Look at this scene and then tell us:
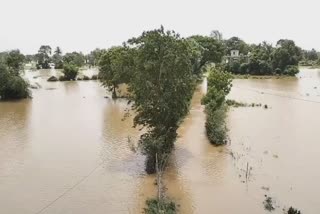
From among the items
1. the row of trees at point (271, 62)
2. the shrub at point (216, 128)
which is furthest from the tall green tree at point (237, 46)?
the shrub at point (216, 128)

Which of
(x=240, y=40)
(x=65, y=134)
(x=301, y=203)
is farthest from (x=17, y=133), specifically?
(x=240, y=40)

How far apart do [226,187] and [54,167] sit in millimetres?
8909

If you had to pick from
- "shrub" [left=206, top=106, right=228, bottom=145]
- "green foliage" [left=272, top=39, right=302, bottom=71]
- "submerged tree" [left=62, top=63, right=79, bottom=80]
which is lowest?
"shrub" [left=206, top=106, right=228, bottom=145]

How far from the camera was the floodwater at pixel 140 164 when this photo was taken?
56.0ft

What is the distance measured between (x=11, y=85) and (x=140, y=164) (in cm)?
2841

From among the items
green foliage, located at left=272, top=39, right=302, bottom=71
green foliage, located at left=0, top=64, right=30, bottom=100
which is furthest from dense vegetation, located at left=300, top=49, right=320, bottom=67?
green foliage, located at left=0, top=64, right=30, bottom=100

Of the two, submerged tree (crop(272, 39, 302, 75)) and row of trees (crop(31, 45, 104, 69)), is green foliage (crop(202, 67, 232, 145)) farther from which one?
row of trees (crop(31, 45, 104, 69))

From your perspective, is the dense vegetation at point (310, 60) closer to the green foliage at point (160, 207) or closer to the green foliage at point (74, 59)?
the green foliage at point (74, 59)

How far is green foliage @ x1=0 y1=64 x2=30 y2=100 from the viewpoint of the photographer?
44.9m

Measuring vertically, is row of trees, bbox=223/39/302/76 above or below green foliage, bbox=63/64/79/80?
above

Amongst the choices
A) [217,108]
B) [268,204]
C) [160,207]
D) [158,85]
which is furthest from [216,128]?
[160,207]

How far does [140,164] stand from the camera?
21500mm

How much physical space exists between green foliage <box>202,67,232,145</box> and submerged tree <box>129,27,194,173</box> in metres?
6.24

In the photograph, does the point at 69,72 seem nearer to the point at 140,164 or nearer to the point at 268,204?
the point at 140,164
